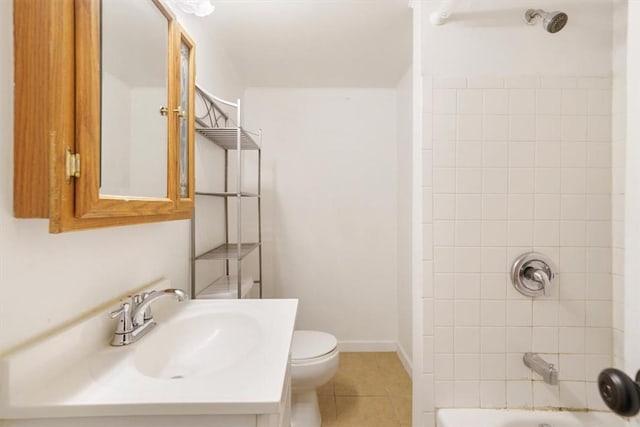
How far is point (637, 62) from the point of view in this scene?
528 millimetres

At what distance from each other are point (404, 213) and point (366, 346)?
3.84 feet

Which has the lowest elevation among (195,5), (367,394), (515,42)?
(367,394)

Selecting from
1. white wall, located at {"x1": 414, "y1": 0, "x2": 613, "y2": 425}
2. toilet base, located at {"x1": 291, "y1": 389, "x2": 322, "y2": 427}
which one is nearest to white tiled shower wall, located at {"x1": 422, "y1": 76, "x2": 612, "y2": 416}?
white wall, located at {"x1": 414, "y1": 0, "x2": 613, "y2": 425}

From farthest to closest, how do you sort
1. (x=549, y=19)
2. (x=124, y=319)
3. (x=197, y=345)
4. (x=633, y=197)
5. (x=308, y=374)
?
(x=308, y=374) → (x=549, y=19) → (x=197, y=345) → (x=124, y=319) → (x=633, y=197)

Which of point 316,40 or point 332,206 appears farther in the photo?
point 332,206

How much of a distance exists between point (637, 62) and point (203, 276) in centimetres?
171

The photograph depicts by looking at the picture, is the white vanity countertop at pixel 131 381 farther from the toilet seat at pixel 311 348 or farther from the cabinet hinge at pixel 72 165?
the toilet seat at pixel 311 348

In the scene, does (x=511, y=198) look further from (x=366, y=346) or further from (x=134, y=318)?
(x=366, y=346)

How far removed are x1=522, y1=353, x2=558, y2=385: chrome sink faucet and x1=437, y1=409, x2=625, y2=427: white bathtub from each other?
7.7 inches

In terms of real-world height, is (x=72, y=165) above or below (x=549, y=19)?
below

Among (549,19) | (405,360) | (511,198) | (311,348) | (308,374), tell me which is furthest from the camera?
(405,360)

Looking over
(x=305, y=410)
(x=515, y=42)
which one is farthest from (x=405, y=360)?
(x=515, y=42)

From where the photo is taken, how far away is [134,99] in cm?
84

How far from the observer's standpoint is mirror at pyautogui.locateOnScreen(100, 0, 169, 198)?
72cm
